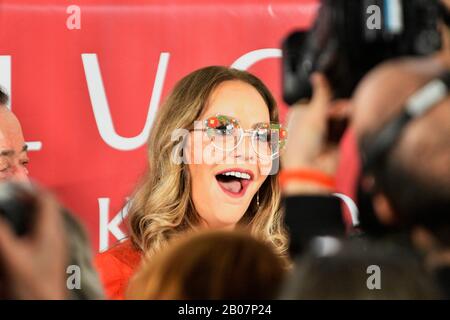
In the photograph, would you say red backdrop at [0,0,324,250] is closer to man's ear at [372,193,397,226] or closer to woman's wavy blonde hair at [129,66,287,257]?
woman's wavy blonde hair at [129,66,287,257]

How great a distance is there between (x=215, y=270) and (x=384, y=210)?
319mm

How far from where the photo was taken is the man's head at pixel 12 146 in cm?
228

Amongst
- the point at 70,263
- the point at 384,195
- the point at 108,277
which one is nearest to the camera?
the point at 70,263

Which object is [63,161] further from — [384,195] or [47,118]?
[384,195]

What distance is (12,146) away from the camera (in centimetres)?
230

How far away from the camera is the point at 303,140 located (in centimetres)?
150

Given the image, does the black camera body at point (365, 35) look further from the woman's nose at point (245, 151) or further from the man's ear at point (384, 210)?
the woman's nose at point (245, 151)

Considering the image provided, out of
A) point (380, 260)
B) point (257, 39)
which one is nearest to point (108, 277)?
point (257, 39)

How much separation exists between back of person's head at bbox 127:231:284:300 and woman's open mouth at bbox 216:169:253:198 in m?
0.94

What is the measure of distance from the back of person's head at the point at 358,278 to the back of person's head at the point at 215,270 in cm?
4

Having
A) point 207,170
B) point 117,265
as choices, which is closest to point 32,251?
point 117,265

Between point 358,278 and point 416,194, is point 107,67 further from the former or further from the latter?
point 358,278

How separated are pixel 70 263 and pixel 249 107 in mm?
913

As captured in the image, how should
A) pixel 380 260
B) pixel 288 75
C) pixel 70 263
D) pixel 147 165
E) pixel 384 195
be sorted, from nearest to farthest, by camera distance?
pixel 380 260, pixel 70 263, pixel 384 195, pixel 288 75, pixel 147 165
